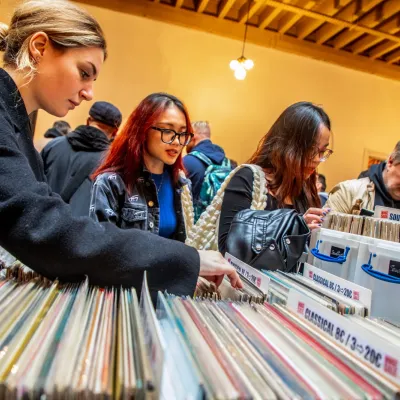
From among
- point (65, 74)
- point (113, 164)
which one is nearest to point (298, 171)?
point (113, 164)

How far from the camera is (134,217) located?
1461 millimetres

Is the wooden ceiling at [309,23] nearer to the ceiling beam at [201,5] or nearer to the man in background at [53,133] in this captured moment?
the ceiling beam at [201,5]

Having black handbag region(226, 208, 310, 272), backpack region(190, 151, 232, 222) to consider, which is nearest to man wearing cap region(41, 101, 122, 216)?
backpack region(190, 151, 232, 222)

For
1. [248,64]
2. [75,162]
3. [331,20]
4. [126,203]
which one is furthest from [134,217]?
[331,20]

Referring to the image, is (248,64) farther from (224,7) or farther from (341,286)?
(341,286)

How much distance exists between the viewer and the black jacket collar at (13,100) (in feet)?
2.67

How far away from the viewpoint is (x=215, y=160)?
2820 millimetres

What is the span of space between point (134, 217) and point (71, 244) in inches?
34.1

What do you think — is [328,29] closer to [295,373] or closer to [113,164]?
[113,164]

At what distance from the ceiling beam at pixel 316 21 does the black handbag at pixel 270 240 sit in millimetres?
4767

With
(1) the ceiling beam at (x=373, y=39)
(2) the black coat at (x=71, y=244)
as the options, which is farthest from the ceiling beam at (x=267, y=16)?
(2) the black coat at (x=71, y=244)

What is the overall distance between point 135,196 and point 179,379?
1172 millimetres

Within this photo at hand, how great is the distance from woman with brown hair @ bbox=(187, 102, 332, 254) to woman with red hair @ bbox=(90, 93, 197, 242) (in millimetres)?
181

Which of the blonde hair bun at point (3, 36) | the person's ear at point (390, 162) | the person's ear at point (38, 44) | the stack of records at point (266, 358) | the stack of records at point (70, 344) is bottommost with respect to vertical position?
the stack of records at point (70, 344)
